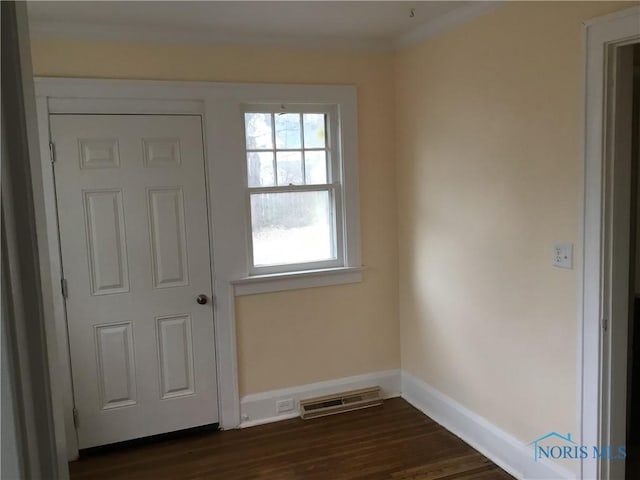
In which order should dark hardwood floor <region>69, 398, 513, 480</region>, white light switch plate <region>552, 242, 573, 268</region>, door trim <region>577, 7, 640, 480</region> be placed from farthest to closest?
dark hardwood floor <region>69, 398, 513, 480</region> → white light switch plate <region>552, 242, 573, 268</region> → door trim <region>577, 7, 640, 480</region>

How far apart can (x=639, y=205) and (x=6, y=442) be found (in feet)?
11.2

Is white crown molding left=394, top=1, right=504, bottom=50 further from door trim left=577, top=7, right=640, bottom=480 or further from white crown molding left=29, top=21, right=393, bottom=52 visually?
door trim left=577, top=7, right=640, bottom=480

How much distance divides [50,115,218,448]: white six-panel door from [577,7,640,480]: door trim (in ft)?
7.07

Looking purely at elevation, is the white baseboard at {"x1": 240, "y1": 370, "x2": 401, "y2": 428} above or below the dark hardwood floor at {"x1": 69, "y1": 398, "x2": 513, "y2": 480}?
above

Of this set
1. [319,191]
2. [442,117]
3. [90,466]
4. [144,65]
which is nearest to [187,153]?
[144,65]

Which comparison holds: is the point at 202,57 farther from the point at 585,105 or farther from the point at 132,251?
the point at 585,105

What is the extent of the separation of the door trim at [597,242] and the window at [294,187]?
5.71 feet

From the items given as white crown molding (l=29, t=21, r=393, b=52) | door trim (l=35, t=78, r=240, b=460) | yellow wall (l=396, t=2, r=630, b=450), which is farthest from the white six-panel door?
yellow wall (l=396, t=2, r=630, b=450)

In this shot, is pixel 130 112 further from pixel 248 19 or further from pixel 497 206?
pixel 497 206

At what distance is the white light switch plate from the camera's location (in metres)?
2.38

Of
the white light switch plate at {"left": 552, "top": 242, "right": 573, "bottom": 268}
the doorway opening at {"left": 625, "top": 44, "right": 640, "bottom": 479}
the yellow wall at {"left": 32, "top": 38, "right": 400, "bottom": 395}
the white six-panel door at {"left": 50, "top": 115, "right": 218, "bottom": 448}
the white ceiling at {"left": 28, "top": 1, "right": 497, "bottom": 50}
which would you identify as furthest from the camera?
the yellow wall at {"left": 32, "top": 38, "right": 400, "bottom": 395}

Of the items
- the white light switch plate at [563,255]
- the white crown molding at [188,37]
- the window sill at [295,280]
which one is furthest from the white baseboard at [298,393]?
the white crown molding at [188,37]

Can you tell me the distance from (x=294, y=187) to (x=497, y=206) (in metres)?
1.36

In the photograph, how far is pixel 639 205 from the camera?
3.10 m
